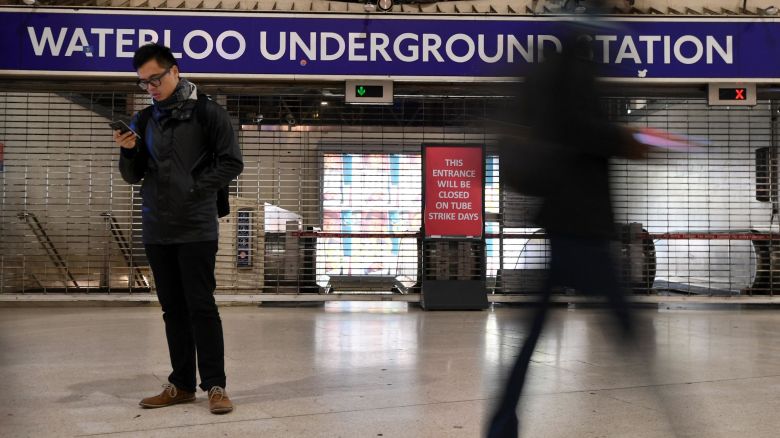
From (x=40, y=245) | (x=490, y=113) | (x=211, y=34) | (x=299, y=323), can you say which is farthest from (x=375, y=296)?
(x=490, y=113)

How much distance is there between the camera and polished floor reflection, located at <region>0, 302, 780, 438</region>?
122 inches

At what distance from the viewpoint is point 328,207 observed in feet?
34.8

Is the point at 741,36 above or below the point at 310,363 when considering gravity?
above

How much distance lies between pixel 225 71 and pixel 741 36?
5.81m

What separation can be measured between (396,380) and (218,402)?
3.80ft

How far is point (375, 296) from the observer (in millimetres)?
8766

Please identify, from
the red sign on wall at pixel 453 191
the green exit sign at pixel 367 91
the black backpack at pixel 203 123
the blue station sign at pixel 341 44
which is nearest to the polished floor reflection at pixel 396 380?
the black backpack at pixel 203 123

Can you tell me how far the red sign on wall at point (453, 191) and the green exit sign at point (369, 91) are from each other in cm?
94

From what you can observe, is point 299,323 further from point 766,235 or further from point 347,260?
point 766,235

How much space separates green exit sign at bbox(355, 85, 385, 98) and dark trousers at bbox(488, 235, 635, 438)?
6.06 meters

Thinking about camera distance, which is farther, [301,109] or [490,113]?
[301,109]

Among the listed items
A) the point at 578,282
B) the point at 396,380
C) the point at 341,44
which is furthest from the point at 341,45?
the point at 578,282

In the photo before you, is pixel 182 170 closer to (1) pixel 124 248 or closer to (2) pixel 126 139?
(2) pixel 126 139

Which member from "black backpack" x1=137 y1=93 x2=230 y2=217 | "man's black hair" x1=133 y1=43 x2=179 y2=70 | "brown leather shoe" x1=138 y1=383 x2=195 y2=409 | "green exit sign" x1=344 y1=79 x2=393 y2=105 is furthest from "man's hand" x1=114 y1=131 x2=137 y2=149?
"green exit sign" x1=344 y1=79 x2=393 y2=105
